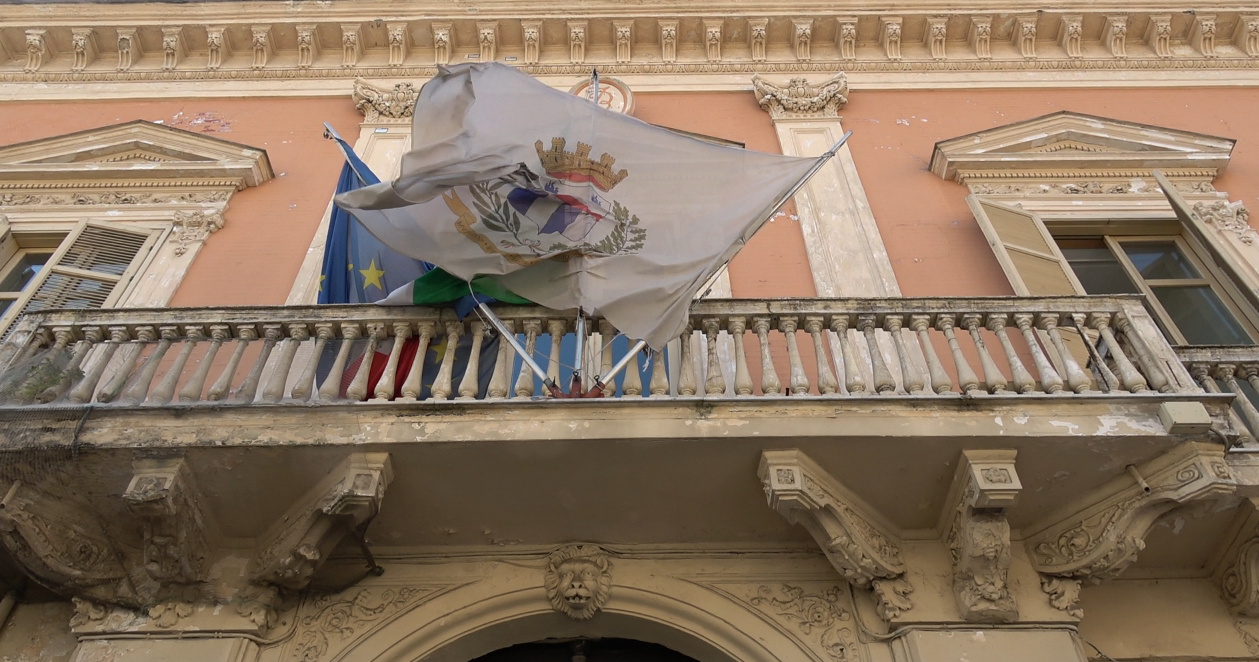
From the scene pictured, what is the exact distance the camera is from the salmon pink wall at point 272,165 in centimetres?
678

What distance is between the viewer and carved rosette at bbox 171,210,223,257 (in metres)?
7.09

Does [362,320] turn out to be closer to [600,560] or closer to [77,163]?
[600,560]

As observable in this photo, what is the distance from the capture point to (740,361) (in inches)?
188

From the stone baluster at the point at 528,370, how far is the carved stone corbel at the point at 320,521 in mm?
728

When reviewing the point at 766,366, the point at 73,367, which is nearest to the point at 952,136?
the point at 766,366

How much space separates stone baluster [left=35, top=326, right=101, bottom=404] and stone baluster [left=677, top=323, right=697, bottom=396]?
3.16 meters

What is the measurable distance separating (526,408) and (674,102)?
4.93 meters

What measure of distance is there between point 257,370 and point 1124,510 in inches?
172

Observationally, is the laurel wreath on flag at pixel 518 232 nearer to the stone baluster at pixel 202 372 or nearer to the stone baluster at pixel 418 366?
the stone baluster at pixel 418 366

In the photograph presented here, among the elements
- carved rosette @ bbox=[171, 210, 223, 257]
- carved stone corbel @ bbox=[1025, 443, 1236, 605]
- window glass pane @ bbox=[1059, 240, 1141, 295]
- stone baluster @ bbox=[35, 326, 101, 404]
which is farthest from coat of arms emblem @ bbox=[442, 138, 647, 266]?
window glass pane @ bbox=[1059, 240, 1141, 295]

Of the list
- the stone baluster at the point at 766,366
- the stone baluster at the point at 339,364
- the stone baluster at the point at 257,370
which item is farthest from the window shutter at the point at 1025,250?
the stone baluster at the point at 257,370

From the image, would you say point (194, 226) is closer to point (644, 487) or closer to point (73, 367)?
point (73, 367)

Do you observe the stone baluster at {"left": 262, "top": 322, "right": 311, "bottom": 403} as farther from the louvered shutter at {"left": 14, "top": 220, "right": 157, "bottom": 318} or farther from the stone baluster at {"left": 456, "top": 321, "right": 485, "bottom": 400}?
the louvered shutter at {"left": 14, "top": 220, "right": 157, "bottom": 318}

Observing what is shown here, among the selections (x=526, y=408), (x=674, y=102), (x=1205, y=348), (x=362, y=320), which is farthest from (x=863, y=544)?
(x=674, y=102)
